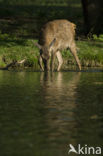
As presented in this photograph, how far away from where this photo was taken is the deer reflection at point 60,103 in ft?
26.6

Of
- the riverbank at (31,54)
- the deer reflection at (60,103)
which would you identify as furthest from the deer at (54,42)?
the deer reflection at (60,103)

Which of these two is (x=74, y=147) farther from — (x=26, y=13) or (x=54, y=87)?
(x=26, y=13)

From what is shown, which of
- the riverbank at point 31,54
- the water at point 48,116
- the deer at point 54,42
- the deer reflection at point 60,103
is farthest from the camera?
the riverbank at point 31,54

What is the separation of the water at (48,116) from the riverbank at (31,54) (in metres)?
6.08

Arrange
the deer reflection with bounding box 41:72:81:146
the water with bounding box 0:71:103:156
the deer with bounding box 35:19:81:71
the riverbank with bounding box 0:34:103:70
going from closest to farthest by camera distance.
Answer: the water with bounding box 0:71:103:156
the deer reflection with bounding box 41:72:81:146
the deer with bounding box 35:19:81:71
the riverbank with bounding box 0:34:103:70

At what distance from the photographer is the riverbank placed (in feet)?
72.1

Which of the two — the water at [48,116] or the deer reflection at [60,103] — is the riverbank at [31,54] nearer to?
the deer reflection at [60,103]

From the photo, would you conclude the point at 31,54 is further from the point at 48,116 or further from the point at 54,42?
the point at 48,116

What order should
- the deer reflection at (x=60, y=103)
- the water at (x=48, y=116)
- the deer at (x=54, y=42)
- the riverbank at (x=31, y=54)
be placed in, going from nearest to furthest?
the water at (x=48, y=116), the deer reflection at (x=60, y=103), the deer at (x=54, y=42), the riverbank at (x=31, y=54)

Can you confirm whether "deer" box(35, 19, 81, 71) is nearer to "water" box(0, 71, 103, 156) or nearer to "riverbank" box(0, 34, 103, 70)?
"riverbank" box(0, 34, 103, 70)

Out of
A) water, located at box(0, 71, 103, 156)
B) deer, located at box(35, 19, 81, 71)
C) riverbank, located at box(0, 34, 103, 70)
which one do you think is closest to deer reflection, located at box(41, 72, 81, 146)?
water, located at box(0, 71, 103, 156)

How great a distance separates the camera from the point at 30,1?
58.4m

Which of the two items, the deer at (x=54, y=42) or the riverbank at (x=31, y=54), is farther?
the riverbank at (x=31, y=54)

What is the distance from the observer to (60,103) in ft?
36.1
